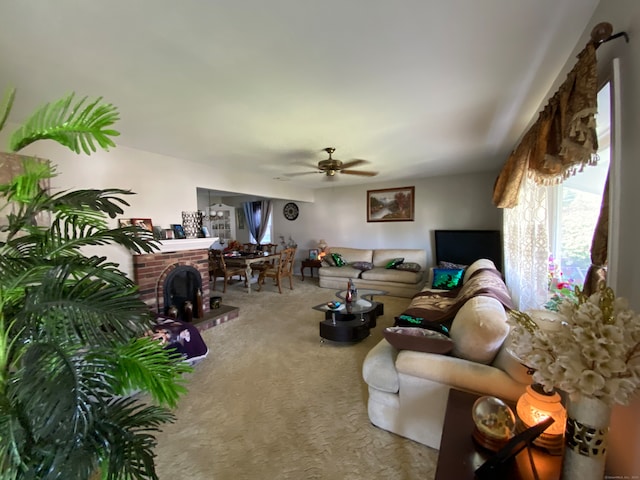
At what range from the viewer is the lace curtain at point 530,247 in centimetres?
221

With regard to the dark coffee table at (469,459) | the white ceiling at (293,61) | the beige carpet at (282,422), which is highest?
the white ceiling at (293,61)

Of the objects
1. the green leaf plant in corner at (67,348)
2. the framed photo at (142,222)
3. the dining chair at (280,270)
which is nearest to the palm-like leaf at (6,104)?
the green leaf plant in corner at (67,348)

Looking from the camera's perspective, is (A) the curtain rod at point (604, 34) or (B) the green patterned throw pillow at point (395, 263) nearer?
(A) the curtain rod at point (604, 34)

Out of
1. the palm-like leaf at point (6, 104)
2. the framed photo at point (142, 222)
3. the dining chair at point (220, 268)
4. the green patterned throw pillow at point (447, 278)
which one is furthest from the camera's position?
the dining chair at point (220, 268)

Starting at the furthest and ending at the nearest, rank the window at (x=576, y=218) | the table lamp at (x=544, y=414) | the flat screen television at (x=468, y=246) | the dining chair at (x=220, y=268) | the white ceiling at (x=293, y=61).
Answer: the dining chair at (x=220, y=268), the flat screen television at (x=468, y=246), the window at (x=576, y=218), the white ceiling at (x=293, y=61), the table lamp at (x=544, y=414)

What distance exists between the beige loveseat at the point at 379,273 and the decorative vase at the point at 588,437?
14.2ft

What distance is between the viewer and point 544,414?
104 centimetres

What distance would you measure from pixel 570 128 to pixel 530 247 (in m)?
1.58

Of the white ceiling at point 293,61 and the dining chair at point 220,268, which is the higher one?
the white ceiling at point 293,61

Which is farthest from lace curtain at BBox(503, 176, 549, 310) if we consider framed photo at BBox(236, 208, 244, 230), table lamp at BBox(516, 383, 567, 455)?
framed photo at BBox(236, 208, 244, 230)

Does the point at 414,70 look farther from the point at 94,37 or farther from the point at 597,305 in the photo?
the point at 94,37

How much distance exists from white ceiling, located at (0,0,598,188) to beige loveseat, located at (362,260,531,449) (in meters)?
1.64

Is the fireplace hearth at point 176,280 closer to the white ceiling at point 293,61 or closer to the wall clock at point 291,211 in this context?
the white ceiling at point 293,61

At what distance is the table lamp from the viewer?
98cm
